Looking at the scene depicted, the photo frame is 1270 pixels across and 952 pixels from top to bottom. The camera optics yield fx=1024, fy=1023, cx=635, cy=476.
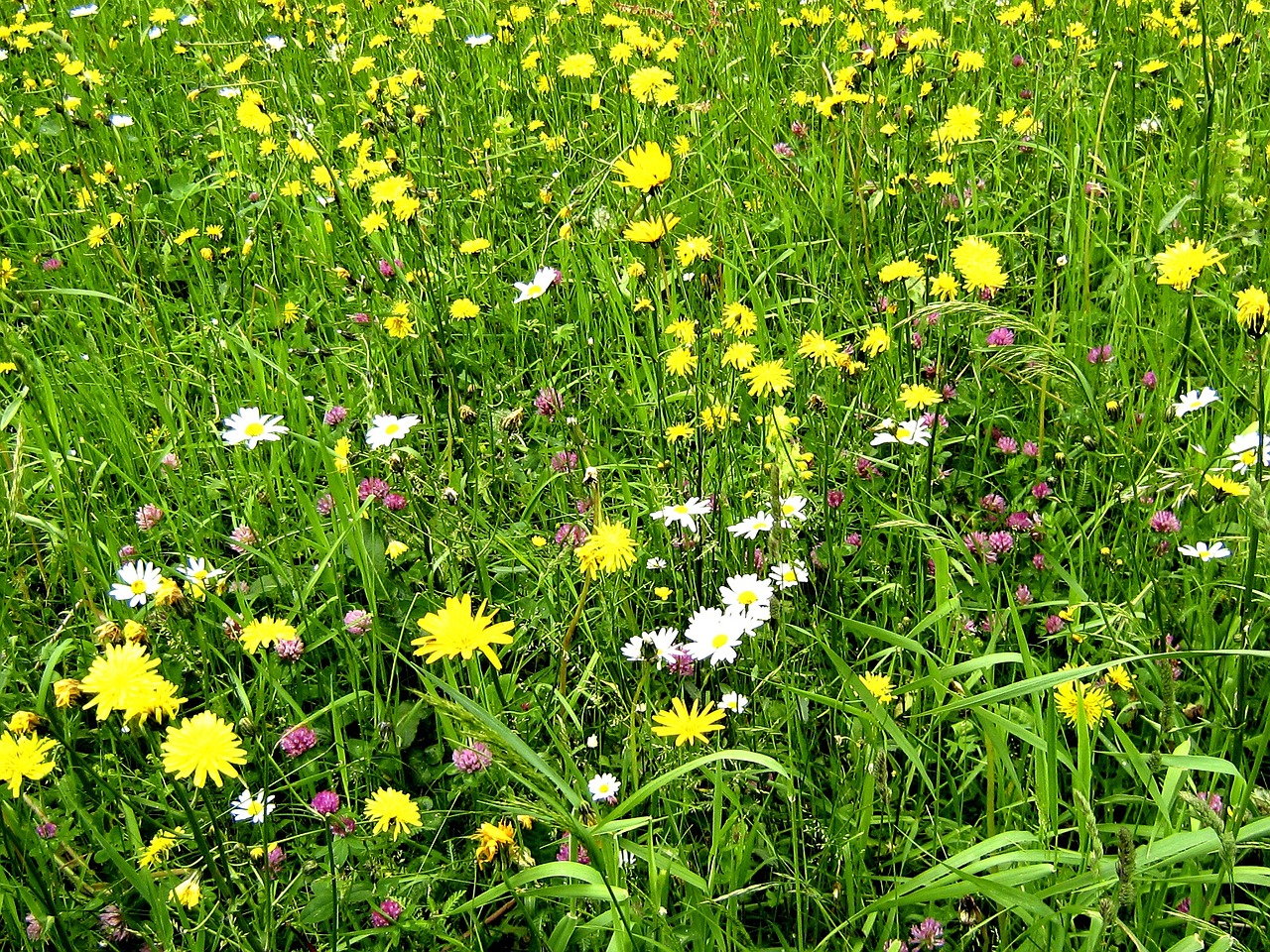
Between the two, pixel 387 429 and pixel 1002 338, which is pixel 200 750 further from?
pixel 1002 338

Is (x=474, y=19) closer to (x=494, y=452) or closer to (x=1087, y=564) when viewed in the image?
(x=494, y=452)

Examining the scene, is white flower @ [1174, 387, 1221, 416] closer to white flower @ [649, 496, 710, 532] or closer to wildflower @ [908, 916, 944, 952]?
white flower @ [649, 496, 710, 532]

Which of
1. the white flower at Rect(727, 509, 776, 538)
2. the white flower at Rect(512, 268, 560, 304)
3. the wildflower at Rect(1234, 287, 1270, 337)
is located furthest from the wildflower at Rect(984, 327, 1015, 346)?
the white flower at Rect(512, 268, 560, 304)

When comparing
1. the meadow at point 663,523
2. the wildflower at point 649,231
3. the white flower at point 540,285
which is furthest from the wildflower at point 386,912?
the white flower at point 540,285

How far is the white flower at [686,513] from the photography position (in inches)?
69.1

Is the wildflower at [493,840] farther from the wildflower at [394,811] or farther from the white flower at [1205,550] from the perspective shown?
the white flower at [1205,550]

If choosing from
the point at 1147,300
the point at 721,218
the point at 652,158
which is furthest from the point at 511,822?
the point at 1147,300

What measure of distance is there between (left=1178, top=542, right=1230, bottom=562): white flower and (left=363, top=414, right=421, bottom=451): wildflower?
137 centimetres

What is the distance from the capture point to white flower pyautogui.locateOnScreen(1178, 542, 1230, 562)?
5.40 ft

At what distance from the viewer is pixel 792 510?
1701 millimetres

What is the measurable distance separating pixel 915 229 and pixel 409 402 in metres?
1.45

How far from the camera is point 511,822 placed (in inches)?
58.3

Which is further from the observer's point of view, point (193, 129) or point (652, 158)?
point (193, 129)

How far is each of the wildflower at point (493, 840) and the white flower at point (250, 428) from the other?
922mm
